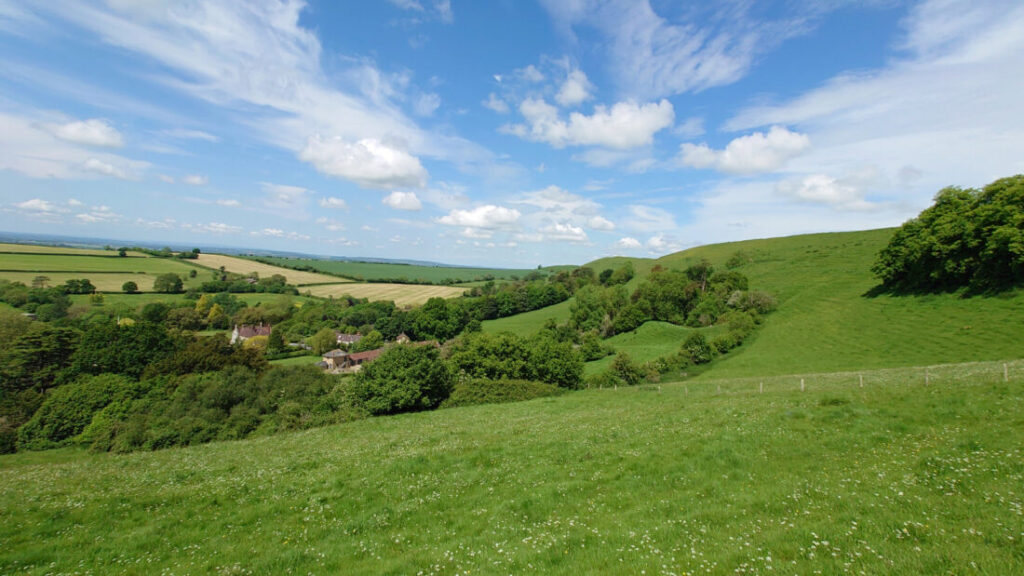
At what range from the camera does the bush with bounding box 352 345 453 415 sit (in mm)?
39250

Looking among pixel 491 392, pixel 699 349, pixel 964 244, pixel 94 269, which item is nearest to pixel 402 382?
pixel 491 392

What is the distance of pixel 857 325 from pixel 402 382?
67440 mm

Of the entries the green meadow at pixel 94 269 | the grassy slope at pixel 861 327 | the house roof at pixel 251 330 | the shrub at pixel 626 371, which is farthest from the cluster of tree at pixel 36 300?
the grassy slope at pixel 861 327

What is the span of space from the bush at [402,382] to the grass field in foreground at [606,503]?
71.3ft

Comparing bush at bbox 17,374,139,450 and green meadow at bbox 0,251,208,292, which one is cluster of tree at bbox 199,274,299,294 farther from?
bush at bbox 17,374,139,450

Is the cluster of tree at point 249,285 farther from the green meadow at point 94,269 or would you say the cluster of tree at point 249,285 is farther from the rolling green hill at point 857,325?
the rolling green hill at point 857,325

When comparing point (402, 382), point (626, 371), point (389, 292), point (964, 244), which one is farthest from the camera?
point (389, 292)

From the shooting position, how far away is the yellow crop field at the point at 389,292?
148750 mm

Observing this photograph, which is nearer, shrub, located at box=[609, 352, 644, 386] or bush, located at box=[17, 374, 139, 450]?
bush, located at box=[17, 374, 139, 450]

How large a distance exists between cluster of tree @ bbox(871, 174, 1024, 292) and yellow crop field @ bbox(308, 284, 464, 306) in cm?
12740

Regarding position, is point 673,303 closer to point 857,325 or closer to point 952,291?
point 857,325

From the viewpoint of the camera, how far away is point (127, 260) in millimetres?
145750

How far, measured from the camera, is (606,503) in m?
9.98

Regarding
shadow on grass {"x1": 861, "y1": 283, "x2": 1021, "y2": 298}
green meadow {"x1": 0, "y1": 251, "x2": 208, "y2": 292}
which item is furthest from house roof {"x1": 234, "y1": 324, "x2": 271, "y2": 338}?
shadow on grass {"x1": 861, "y1": 283, "x2": 1021, "y2": 298}
